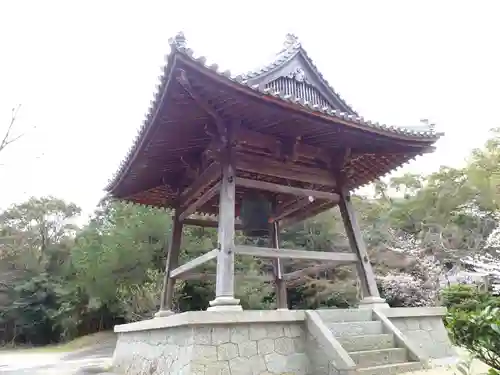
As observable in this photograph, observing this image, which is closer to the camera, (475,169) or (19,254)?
(475,169)

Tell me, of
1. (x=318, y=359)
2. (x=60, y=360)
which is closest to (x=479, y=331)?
(x=318, y=359)

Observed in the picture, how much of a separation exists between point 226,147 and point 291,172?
118 centimetres

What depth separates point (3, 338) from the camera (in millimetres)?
23266

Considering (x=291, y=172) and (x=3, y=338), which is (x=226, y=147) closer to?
(x=291, y=172)

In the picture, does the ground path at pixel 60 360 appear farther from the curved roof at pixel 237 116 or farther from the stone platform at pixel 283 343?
the stone platform at pixel 283 343

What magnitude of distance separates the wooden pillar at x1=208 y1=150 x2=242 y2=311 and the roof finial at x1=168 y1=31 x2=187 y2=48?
1.70 meters

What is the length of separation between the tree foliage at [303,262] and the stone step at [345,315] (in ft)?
22.4

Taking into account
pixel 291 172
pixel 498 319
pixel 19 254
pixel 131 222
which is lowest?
pixel 498 319

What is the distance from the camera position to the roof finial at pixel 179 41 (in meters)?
3.98

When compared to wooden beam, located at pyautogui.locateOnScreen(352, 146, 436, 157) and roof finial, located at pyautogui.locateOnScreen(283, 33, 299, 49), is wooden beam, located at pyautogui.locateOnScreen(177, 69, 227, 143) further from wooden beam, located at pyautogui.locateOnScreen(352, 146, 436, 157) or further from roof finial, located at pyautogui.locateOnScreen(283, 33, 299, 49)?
roof finial, located at pyautogui.locateOnScreen(283, 33, 299, 49)

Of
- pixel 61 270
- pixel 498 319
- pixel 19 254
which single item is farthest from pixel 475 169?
pixel 19 254

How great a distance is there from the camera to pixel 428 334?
5859 millimetres

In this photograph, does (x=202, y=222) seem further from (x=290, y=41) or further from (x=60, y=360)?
(x=60, y=360)

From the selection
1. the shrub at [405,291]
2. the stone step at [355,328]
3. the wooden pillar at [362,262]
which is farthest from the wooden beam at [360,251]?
the shrub at [405,291]
